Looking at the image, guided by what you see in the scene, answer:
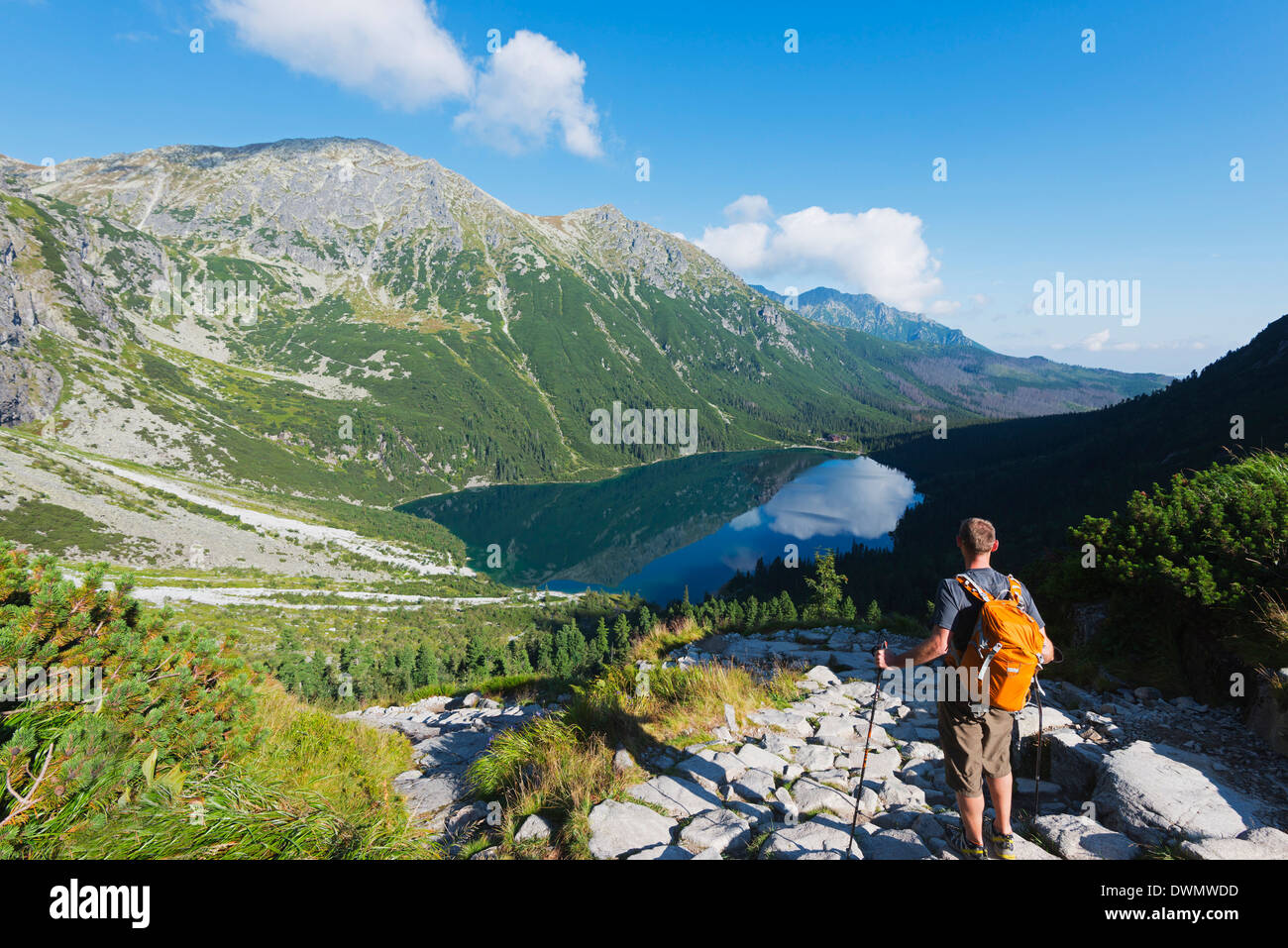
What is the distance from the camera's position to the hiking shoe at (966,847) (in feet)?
13.8

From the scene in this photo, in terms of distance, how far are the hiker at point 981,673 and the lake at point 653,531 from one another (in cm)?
10835

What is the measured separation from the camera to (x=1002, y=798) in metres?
4.36

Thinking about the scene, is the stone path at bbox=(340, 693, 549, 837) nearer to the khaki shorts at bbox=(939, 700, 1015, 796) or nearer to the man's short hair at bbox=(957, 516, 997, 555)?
the khaki shorts at bbox=(939, 700, 1015, 796)

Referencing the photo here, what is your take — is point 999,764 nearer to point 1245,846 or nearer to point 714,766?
point 1245,846

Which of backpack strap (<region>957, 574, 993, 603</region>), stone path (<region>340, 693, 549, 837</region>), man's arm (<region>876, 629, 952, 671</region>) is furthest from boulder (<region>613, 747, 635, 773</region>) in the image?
backpack strap (<region>957, 574, 993, 603</region>)

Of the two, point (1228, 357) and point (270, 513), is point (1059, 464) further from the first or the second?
point (270, 513)

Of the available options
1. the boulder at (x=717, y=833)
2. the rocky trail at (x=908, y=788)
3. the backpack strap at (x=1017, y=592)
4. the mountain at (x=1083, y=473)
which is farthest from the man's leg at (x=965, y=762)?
the mountain at (x=1083, y=473)

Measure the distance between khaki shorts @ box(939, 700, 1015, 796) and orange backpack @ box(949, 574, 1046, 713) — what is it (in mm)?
171

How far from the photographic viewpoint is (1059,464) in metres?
133

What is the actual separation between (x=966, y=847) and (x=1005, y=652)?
1702 mm

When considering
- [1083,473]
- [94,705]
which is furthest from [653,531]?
[94,705]
